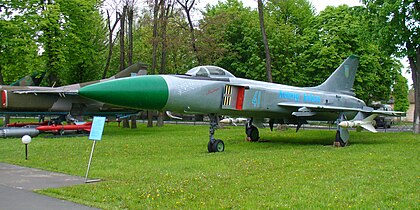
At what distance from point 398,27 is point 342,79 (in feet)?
16.1

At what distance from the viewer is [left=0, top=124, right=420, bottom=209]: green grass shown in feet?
23.1

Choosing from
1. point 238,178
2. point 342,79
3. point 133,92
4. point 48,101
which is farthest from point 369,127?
point 48,101

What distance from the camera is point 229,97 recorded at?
14914mm

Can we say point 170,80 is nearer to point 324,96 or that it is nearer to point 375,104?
point 324,96

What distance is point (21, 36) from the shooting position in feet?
90.0

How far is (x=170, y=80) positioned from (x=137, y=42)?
3661 centimetres

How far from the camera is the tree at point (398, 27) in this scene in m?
22.0

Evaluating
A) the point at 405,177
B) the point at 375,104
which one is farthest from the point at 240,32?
the point at 405,177

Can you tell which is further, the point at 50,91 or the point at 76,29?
the point at 76,29

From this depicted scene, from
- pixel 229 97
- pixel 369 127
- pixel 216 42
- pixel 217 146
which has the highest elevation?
pixel 216 42

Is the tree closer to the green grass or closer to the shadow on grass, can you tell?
the shadow on grass

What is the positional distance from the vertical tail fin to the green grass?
5843mm

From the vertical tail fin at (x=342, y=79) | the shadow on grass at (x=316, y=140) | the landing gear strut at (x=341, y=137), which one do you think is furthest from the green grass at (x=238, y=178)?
the vertical tail fin at (x=342, y=79)

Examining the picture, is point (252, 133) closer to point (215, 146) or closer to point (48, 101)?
point (215, 146)
